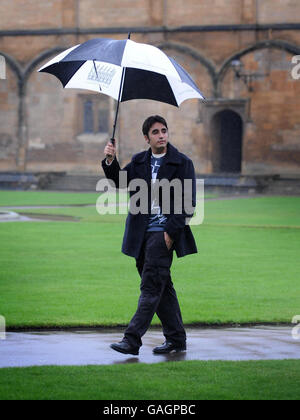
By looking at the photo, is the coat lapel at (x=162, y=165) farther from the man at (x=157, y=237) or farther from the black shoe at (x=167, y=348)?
the black shoe at (x=167, y=348)

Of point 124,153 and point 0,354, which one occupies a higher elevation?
point 124,153

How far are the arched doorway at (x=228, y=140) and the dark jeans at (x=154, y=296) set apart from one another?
3427 cm

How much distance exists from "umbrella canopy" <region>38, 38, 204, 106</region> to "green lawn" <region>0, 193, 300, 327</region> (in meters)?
2.24

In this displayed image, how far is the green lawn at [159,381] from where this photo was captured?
6.10 meters

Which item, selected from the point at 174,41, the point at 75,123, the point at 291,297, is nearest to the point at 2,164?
the point at 75,123

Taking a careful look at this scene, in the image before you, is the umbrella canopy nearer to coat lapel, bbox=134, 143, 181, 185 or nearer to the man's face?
the man's face

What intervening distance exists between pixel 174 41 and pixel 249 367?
117 ft

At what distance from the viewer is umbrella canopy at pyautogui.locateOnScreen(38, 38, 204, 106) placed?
7965 mm

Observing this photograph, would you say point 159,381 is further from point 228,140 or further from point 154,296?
point 228,140

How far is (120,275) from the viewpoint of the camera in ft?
41.3

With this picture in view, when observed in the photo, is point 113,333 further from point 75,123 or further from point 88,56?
point 75,123

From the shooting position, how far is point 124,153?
43.0 m

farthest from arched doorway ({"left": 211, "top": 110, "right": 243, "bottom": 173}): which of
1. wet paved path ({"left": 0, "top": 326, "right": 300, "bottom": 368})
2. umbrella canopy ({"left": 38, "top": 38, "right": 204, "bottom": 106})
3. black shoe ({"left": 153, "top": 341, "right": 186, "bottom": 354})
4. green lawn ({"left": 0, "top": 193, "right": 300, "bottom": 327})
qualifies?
black shoe ({"left": 153, "top": 341, "right": 186, "bottom": 354})
